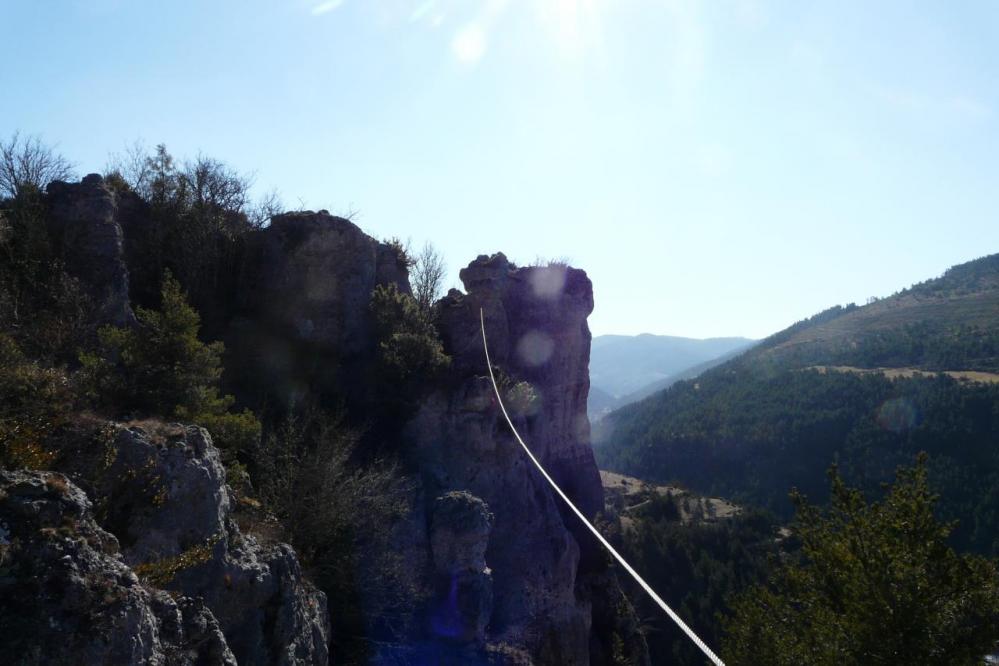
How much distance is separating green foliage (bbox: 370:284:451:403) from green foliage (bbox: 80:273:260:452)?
7.48m

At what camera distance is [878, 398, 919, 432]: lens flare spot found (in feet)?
316

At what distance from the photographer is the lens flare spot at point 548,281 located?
2723cm

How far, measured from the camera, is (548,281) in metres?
27.5

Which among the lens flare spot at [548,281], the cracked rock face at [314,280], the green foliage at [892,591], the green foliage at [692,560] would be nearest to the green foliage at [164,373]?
the cracked rock face at [314,280]

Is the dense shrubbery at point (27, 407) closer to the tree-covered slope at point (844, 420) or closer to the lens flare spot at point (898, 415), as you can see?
the tree-covered slope at point (844, 420)

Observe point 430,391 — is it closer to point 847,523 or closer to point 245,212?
point 245,212

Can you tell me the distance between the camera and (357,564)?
13539 millimetres

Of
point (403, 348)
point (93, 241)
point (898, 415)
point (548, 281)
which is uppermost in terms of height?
point (93, 241)

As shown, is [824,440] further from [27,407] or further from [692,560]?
[27,407]

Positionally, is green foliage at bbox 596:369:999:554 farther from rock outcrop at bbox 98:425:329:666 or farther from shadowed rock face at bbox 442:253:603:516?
rock outcrop at bbox 98:425:329:666

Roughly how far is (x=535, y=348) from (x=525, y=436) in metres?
5.20

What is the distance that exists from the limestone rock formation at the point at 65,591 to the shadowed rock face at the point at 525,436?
11728mm

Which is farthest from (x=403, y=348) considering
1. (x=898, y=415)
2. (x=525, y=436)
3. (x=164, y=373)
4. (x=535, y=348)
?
(x=898, y=415)

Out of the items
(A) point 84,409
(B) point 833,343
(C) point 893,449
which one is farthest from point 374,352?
(B) point 833,343
